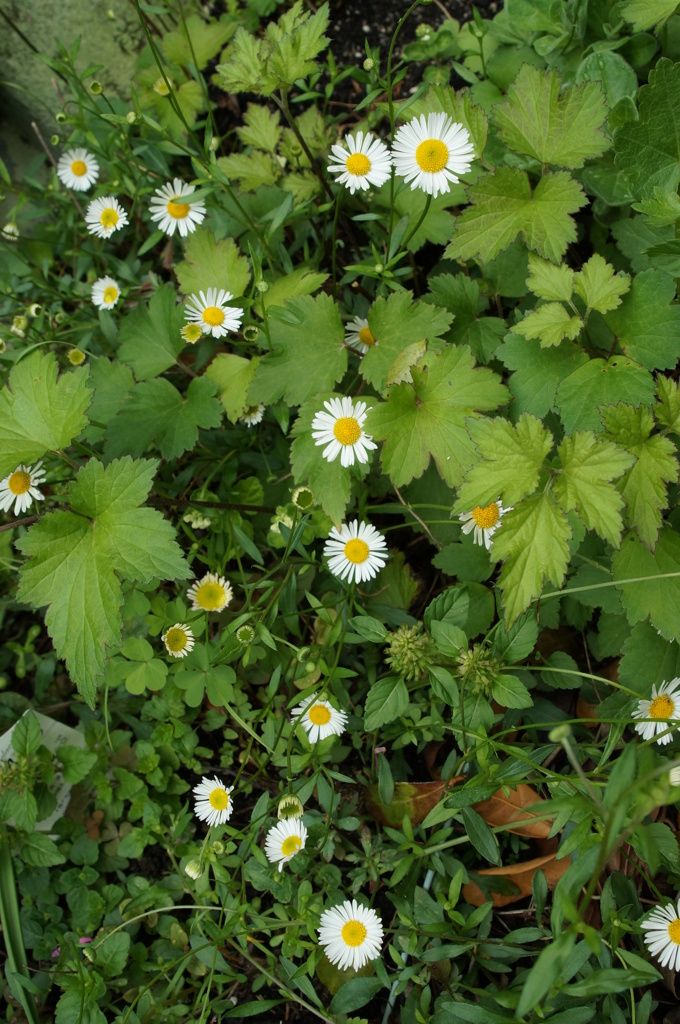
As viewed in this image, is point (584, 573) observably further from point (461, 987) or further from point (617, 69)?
point (617, 69)

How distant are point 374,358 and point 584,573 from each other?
29.7 inches

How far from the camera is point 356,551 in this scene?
1887mm

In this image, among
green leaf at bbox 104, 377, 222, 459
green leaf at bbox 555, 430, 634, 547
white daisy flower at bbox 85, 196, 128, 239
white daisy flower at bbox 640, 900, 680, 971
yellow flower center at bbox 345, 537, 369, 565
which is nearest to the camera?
green leaf at bbox 555, 430, 634, 547

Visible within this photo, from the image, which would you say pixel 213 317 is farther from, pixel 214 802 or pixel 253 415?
pixel 214 802

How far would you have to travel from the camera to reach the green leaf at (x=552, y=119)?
1.70 metres

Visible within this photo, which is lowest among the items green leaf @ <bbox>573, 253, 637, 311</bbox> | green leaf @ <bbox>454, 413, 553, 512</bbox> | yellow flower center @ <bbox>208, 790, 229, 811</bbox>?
yellow flower center @ <bbox>208, 790, 229, 811</bbox>

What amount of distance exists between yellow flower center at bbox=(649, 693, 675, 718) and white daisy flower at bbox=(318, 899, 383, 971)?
803 mm

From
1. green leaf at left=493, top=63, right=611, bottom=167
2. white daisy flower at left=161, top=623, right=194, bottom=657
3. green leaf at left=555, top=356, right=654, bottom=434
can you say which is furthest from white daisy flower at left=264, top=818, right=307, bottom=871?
green leaf at left=493, top=63, right=611, bottom=167

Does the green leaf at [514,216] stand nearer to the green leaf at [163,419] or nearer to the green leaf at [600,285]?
the green leaf at [600,285]

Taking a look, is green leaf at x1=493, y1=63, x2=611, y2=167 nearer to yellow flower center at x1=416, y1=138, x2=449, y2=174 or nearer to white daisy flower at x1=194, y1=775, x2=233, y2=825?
yellow flower center at x1=416, y1=138, x2=449, y2=174

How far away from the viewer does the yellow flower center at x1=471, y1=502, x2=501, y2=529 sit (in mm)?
1784

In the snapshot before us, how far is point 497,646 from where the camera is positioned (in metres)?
1.72

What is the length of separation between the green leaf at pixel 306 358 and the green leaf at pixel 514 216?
34cm

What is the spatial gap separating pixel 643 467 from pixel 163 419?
1239 millimetres
